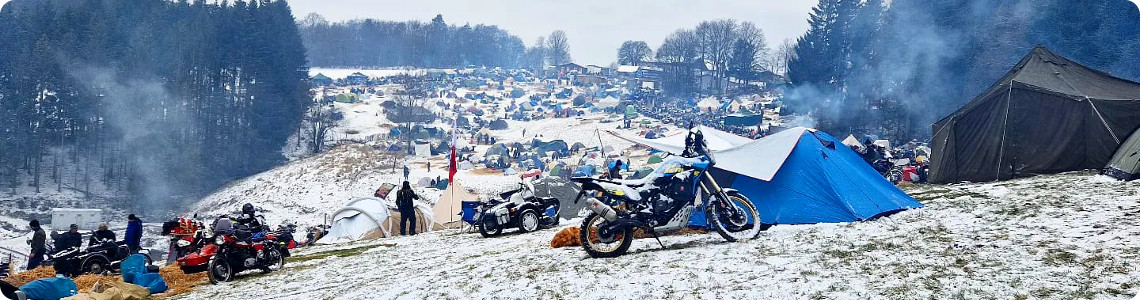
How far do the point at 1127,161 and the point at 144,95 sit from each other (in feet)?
181

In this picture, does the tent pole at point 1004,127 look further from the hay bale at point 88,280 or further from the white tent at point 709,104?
the white tent at point 709,104

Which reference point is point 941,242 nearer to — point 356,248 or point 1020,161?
point 1020,161

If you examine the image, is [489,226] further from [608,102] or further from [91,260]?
[608,102]

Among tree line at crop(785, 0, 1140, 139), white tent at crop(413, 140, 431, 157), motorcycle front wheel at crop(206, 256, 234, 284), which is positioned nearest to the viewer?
motorcycle front wheel at crop(206, 256, 234, 284)

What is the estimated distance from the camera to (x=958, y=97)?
5047cm

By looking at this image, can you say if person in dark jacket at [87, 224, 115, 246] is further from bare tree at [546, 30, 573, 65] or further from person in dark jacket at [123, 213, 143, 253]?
bare tree at [546, 30, 573, 65]

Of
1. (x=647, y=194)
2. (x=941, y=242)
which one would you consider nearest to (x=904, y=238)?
(x=941, y=242)

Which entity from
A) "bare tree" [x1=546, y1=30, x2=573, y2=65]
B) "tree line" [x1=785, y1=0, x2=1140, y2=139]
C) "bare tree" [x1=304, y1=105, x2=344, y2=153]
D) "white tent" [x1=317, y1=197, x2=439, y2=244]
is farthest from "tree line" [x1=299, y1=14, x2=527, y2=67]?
"white tent" [x1=317, y1=197, x2=439, y2=244]

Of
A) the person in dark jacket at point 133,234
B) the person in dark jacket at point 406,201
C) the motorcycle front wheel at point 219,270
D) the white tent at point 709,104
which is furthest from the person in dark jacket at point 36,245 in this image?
the white tent at point 709,104

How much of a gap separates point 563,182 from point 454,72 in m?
91.1

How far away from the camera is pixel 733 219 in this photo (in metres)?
10.1

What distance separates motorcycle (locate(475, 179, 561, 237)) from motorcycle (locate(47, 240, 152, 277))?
603 centimetres

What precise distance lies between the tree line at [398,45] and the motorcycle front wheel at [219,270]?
119 metres

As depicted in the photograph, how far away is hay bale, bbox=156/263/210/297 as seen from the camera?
1059cm
